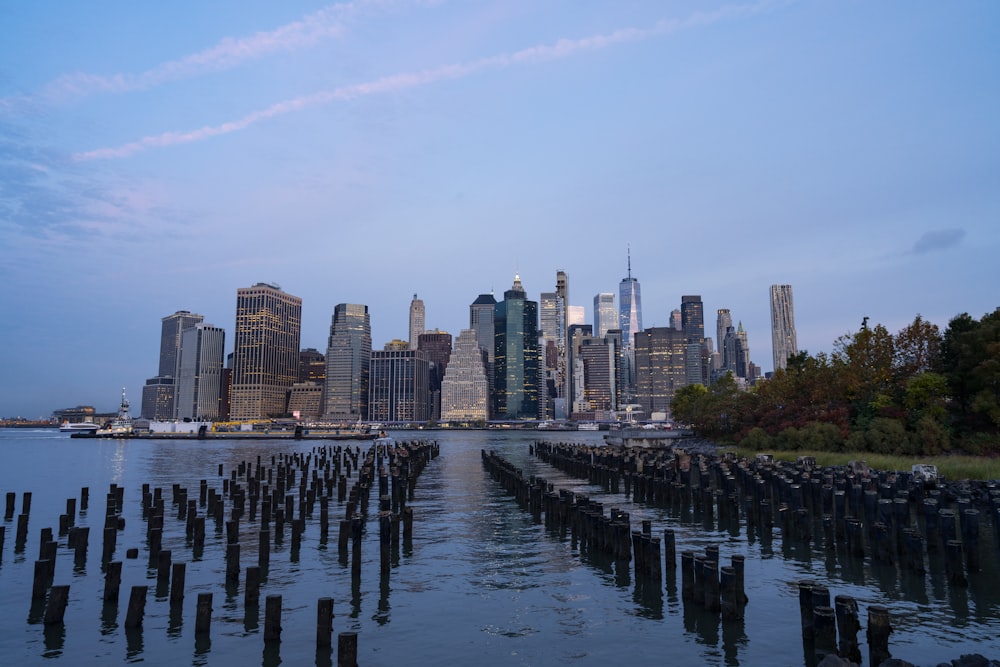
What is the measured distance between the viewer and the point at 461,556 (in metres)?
27.3

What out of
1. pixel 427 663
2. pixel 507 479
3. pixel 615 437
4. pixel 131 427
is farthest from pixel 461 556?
pixel 131 427

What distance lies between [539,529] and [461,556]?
7738 mm

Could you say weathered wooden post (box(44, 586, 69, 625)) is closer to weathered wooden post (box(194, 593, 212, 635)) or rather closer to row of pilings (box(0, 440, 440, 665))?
row of pilings (box(0, 440, 440, 665))

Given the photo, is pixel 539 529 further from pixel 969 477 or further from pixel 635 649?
pixel 969 477

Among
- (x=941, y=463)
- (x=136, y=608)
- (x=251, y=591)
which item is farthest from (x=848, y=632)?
(x=941, y=463)

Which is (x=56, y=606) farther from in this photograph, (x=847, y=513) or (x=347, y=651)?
(x=847, y=513)

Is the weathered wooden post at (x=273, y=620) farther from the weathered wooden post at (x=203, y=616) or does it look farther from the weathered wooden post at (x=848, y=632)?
the weathered wooden post at (x=848, y=632)

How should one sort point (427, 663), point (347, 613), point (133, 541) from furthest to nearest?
point (133, 541)
point (347, 613)
point (427, 663)

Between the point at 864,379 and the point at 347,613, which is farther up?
the point at 864,379

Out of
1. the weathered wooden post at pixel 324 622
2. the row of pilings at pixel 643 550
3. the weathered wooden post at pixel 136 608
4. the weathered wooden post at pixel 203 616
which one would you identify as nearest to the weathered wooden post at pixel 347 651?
the weathered wooden post at pixel 324 622

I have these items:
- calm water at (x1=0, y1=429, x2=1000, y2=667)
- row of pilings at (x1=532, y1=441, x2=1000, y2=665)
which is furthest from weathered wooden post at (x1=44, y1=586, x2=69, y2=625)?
row of pilings at (x1=532, y1=441, x2=1000, y2=665)

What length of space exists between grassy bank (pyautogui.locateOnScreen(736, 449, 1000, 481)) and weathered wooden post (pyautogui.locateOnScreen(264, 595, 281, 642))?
149 ft

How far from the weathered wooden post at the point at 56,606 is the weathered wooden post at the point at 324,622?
795 cm

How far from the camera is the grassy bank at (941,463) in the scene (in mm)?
43469
